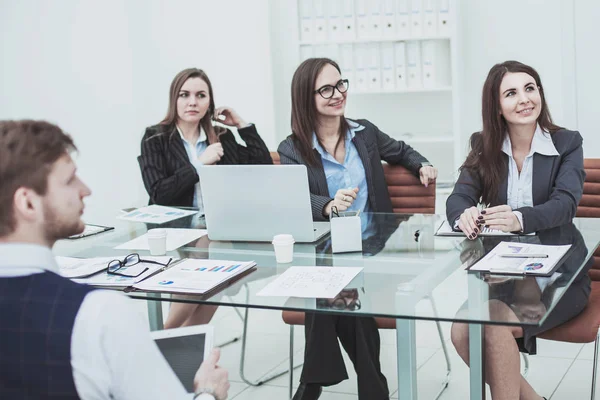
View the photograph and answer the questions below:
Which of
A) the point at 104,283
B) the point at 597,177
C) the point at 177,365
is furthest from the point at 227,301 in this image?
the point at 597,177

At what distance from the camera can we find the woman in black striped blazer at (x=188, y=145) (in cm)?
328

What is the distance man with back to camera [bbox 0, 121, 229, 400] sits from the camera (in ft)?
3.94

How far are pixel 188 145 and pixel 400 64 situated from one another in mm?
1610

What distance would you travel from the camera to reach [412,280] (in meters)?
1.97

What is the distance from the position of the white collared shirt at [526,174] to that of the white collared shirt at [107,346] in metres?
1.72

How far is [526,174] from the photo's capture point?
2.67m

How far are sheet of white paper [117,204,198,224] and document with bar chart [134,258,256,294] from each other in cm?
70

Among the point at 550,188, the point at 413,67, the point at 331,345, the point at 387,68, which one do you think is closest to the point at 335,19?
the point at 387,68

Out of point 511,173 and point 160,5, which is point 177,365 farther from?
point 160,5

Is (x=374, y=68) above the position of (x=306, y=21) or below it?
below

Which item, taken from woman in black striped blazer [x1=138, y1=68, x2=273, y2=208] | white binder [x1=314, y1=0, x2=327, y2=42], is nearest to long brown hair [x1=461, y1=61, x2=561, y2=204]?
woman in black striped blazer [x1=138, y1=68, x2=273, y2=208]

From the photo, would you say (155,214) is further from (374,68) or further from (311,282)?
(374,68)

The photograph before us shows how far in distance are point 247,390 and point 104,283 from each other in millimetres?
1148

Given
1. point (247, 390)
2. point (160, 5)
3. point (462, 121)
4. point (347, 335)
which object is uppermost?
point (160, 5)
